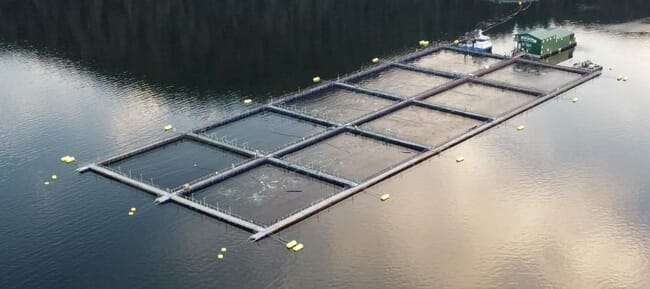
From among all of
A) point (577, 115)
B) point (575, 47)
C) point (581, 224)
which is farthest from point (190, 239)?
point (575, 47)

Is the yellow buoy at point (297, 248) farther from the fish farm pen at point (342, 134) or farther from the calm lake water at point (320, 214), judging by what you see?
the fish farm pen at point (342, 134)

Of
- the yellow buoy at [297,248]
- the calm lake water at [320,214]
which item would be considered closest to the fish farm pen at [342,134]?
the calm lake water at [320,214]

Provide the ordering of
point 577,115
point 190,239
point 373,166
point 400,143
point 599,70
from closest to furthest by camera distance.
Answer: point 190,239
point 373,166
point 400,143
point 577,115
point 599,70

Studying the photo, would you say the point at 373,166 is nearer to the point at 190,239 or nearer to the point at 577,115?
the point at 190,239

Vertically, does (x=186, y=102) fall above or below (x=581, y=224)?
above

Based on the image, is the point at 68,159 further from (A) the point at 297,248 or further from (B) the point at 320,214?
(A) the point at 297,248

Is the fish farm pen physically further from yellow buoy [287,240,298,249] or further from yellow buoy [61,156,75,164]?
yellow buoy [61,156,75,164]

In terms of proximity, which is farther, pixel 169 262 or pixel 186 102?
pixel 186 102
